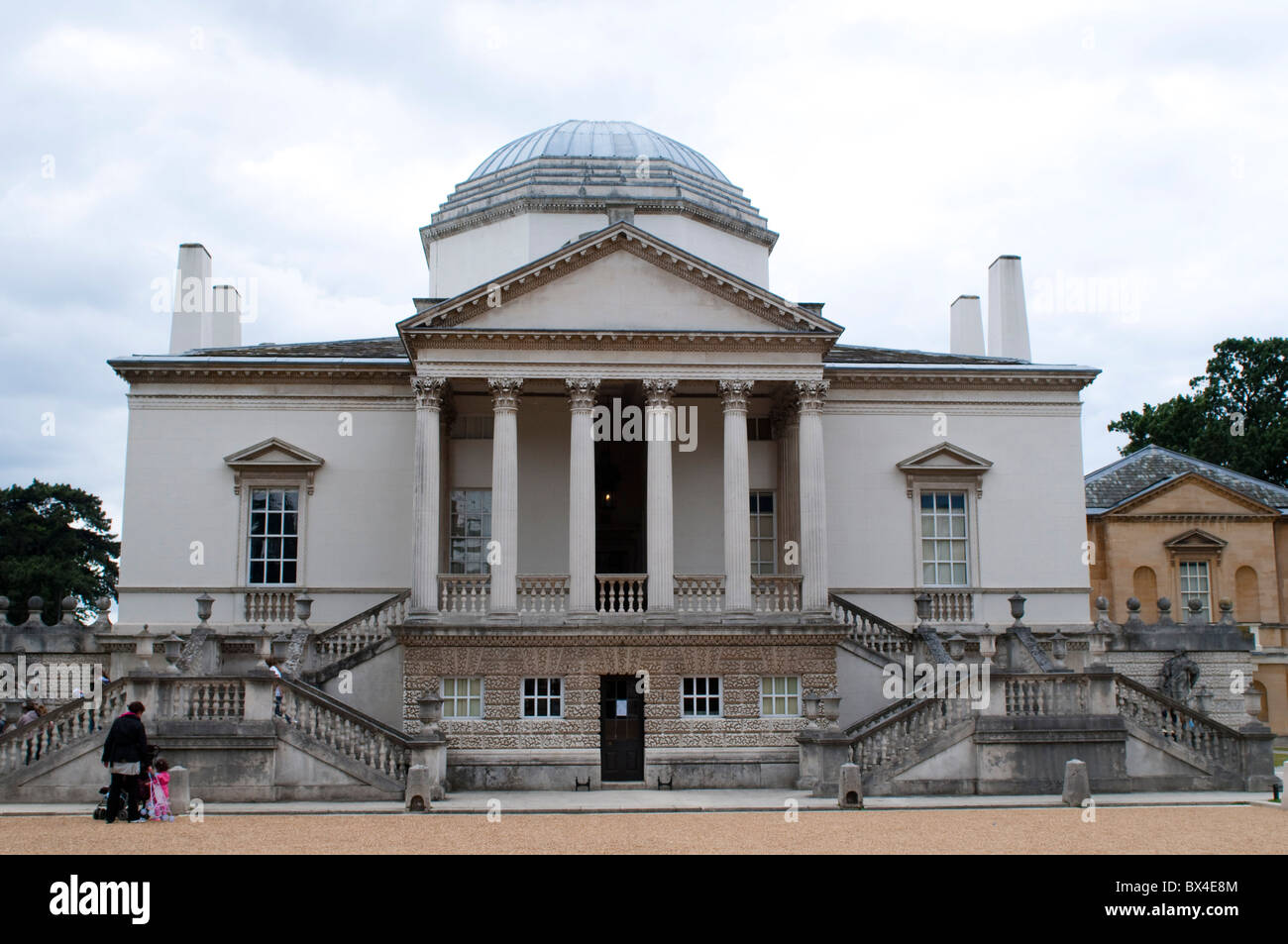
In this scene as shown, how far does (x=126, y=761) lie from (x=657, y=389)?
1332 centimetres

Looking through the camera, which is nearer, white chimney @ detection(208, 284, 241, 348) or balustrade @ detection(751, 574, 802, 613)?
balustrade @ detection(751, 574, 802, 613)

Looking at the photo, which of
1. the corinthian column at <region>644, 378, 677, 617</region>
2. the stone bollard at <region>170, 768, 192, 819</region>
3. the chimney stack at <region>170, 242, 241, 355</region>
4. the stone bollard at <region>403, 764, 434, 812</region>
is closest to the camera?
the stone bollard at <region>170, 768, 192, 819</region>

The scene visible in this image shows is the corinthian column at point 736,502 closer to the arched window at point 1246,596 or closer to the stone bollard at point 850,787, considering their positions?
the stone bollard at point 850,787

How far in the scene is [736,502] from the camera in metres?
26.5

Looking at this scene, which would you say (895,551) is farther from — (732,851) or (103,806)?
(103,806)

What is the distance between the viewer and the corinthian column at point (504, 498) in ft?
84.4

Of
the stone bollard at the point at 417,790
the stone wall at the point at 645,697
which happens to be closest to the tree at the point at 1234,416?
the stone wall at the point at 645,697

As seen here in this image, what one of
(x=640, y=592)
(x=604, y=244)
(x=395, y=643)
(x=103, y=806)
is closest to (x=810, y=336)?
(x=604, y=244)

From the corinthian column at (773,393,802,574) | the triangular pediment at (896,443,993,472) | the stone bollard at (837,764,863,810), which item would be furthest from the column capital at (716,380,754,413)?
the stone bollard at (837,764,863,810)

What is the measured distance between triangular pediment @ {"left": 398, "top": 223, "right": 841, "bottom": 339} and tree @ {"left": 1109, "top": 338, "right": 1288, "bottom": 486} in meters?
36.2

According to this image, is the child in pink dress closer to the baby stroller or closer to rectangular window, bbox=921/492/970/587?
the baby stroller

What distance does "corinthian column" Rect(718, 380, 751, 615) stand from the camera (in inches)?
1024

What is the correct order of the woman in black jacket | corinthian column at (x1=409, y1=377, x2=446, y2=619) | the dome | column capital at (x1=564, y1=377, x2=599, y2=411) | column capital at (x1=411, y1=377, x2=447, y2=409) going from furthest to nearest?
1. the dome
2. column capital at (x1=564, y1=377, x2=599, y2=411)
3. column capital at (x1=411, y1=377, x2=447, y2=409)
4. corinthian column at (x1=409, y1=377, x2=446, y2=619)
5. the woman in black jacket

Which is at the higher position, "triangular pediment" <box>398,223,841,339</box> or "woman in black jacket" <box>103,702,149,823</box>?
"triangular pediment" <box>398,223,841,339</box>
